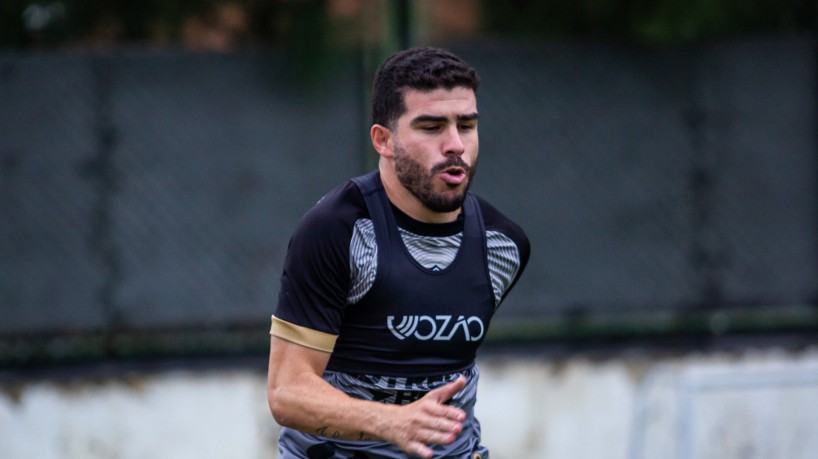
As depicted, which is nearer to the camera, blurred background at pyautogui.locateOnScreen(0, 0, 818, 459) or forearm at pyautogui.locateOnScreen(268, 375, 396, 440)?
forearm at pyautogui.locateOnScreen(268, 375, 396, 440)

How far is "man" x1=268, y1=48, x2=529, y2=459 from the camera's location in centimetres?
366

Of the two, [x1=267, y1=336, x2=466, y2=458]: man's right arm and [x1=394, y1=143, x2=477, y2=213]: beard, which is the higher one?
[x1=394, y1=143, x2=477, y2=213]: beard

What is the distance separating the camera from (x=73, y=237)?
6512 mm

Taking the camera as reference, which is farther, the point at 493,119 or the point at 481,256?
the point at 493,119

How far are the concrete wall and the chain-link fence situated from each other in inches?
12.1

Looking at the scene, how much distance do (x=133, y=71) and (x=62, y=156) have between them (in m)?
0.58

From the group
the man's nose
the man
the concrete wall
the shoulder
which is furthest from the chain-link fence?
the man's nose

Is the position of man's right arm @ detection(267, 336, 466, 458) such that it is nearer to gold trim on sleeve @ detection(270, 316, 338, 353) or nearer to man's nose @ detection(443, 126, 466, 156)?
gold trim on sleeve @ detection(270, 316, 338, 353)

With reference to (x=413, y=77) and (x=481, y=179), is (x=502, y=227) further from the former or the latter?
(x=481, y=179)

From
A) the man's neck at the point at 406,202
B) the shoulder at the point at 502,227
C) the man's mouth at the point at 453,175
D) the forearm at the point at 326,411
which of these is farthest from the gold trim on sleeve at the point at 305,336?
the shoulder at the point at 502,227

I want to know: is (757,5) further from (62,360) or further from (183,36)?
(62,360)

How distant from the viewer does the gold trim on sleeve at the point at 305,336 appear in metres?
3.66

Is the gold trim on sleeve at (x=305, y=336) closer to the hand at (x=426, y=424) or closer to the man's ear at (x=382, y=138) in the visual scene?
the hand at (x=426, y=424)

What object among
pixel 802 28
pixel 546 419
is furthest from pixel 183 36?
pixel 802 28
